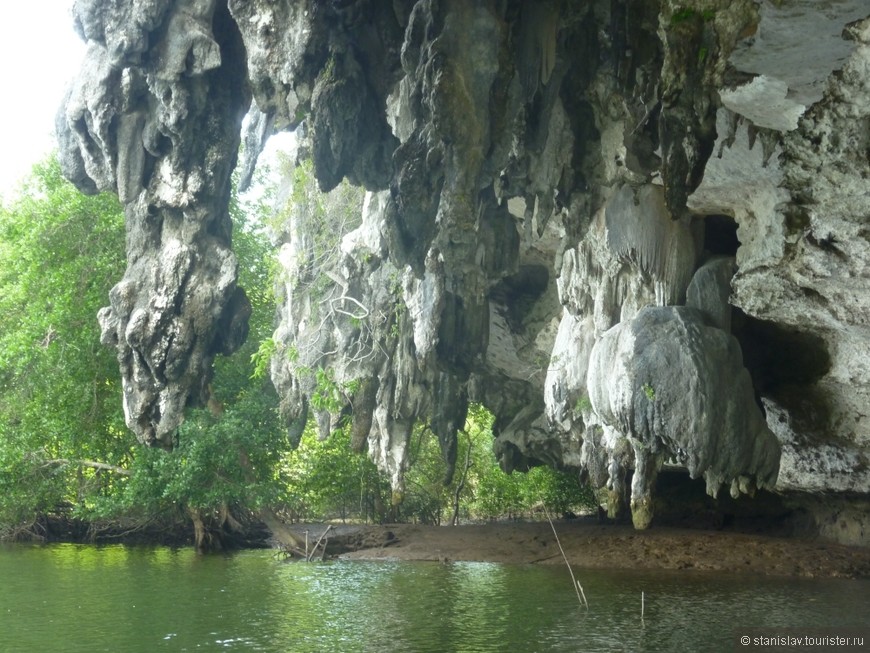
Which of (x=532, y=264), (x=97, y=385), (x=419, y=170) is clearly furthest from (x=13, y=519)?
(x=419, y=170)

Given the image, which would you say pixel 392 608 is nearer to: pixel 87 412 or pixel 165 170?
pixel 165 170

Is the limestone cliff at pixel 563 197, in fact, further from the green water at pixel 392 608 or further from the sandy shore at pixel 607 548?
the green water at pixel 392 608

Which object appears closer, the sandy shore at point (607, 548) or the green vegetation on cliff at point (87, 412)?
the sandy shore at point (607, 548)

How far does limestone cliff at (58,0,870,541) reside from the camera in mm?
9383

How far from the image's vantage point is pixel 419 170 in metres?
11.6

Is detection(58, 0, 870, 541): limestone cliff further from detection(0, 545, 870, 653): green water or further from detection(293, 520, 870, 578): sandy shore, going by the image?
detection(0, 545, 870, 653): green water

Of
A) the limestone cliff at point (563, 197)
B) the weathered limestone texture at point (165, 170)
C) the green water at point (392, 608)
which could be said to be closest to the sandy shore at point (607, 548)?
the green water at point (392, 608)

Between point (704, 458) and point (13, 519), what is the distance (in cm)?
2081

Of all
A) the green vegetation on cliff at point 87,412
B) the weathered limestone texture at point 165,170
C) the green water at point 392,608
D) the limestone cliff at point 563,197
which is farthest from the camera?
the green vegetation on cliff at point 87,412

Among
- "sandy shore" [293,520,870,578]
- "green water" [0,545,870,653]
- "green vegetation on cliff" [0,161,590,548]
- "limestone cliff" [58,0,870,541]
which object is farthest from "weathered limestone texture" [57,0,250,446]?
"sandy shore" [293,520,870,578]

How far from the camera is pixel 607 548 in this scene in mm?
20344

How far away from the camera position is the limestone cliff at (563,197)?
30.8 feet

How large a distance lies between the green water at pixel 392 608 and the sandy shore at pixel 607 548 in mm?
1144

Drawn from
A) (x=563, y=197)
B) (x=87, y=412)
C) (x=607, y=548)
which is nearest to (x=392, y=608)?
(x=563, y=197)
